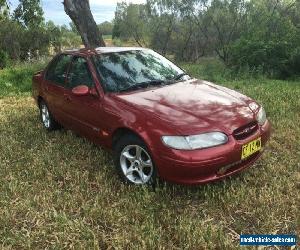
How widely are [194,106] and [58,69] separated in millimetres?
2929

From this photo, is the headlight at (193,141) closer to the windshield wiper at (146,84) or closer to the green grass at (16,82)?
the windshield wiper at (146,84)

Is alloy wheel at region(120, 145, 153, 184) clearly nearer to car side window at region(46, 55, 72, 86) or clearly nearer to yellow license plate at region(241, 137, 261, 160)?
yellow license plate at region(241, 137, 261, 160)

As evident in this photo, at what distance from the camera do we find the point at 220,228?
12.8 ft

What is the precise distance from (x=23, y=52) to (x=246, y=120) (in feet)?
76.1

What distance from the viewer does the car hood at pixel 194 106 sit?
439 centimetres

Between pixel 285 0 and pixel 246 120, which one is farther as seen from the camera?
pixel 285 0

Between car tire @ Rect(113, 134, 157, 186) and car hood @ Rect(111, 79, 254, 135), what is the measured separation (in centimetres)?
40

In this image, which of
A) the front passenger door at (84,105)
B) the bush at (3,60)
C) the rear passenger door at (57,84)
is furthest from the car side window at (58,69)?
the bush at (3,60)

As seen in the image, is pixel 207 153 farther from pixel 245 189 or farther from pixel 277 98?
pixel 277 98

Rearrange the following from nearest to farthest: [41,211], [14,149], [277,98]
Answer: [41,211], [14,149], [277,98]

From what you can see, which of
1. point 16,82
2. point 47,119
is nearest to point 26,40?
point 16,82

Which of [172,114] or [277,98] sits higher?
[172,114]

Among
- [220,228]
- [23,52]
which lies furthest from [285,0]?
[220,228]

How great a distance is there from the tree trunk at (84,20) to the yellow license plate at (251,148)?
22.7 feet
